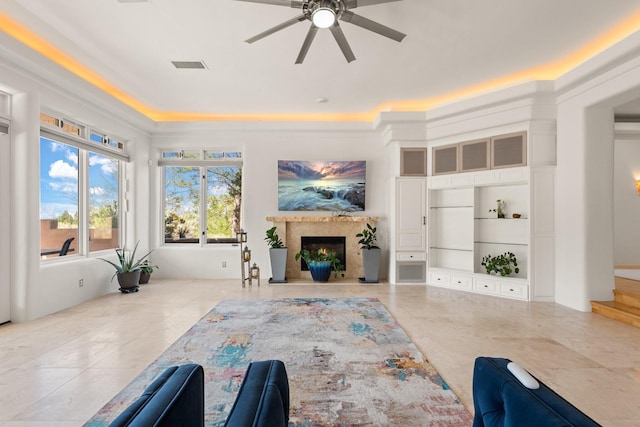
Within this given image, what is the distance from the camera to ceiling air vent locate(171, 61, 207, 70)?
4.33m

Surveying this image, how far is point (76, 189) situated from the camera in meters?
5.12

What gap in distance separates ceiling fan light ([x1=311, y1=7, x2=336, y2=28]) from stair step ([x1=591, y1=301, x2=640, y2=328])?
16.1 feet

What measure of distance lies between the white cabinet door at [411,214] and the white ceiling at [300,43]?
1699 mm

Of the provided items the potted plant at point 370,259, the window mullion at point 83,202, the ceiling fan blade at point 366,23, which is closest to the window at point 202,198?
the window mullion at point 83,202

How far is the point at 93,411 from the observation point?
7.01 ft

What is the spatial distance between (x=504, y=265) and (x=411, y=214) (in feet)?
5.96

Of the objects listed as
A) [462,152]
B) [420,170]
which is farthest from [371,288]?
[462,152]

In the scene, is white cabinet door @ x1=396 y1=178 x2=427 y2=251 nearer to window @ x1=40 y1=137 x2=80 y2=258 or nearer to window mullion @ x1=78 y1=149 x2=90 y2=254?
window mullion @ x1=78 y1=149 x2=90 y2=254

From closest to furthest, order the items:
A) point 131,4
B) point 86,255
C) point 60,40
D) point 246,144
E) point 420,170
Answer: point 131,4
point 60,40
point 86,255
point 420,170
point 246,144

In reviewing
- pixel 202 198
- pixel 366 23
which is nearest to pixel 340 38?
pixel 366 23

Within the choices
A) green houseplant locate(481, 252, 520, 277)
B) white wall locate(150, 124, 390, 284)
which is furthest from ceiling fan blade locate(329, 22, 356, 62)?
green houseplant locate(481, 252, 520, 277)

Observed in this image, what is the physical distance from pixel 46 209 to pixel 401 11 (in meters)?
5.36

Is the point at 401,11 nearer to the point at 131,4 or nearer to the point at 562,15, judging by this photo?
the point at 562,15

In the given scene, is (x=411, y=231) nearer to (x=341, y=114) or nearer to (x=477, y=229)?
(x=477, y=229)
